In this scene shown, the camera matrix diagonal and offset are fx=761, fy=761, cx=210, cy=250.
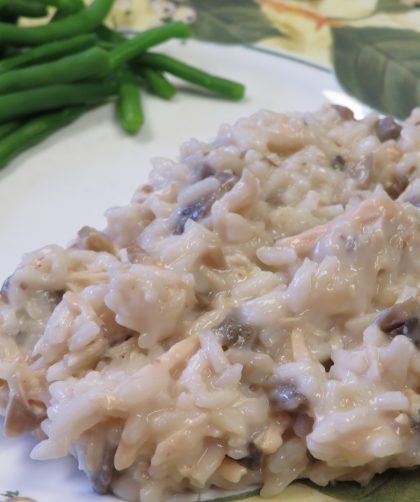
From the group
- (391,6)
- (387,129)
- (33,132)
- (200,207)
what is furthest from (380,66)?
(200,207)

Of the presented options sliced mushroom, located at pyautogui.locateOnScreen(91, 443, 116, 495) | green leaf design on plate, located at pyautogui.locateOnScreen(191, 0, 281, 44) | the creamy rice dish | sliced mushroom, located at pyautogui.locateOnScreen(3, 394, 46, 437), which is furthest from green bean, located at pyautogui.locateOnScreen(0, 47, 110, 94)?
sliced mushroom, located at pyautogui.locateOnScreen(91, 443, 116, 495)

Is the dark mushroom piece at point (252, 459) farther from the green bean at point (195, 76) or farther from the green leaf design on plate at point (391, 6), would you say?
the green leaf design on plate at point (391, 6)

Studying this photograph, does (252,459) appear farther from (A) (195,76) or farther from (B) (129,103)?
(A) (195,76)

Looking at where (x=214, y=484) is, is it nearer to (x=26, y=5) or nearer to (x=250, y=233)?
(x=250, y=233)

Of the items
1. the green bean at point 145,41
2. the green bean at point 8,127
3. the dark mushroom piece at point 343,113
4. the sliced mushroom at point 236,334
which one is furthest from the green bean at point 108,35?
the sliced mushroom at point 236,334

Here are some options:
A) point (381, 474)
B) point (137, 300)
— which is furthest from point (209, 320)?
point (381, 474)
